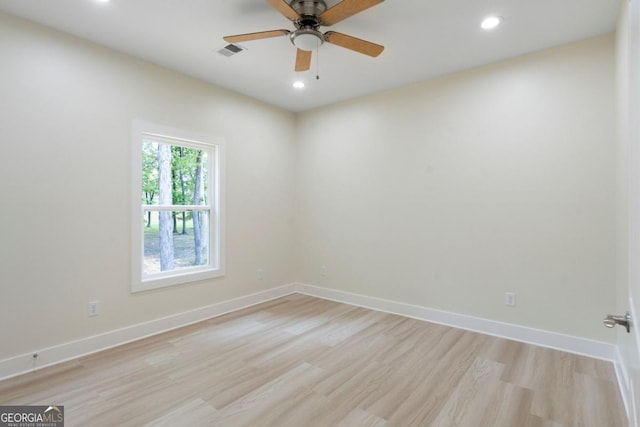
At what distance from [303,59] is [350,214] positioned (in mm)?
2182

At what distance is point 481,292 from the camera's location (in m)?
3.33

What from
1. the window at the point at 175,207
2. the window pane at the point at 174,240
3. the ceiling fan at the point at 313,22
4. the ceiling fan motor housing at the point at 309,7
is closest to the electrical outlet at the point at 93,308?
the window at the point at 175,207

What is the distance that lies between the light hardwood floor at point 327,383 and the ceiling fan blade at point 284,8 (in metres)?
2.58

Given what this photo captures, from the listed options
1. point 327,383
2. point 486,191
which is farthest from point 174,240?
point 486,191

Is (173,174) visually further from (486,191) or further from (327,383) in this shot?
(486,191)

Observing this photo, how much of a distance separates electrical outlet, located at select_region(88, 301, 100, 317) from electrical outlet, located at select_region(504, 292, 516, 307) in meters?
3.88

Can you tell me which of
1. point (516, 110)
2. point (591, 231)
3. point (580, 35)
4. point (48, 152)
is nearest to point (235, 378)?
point (48, 152)

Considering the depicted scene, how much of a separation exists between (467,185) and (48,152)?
3885 mm

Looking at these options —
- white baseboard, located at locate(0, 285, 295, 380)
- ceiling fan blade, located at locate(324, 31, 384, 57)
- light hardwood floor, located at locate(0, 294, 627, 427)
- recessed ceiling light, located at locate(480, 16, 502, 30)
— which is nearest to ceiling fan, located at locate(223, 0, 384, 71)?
ceiling fan blade, located at locate(324, 31, 384, 57)

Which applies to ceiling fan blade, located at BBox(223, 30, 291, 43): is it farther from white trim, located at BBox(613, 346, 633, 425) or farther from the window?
white trim, located at BBox(613, 346, 633, 425)

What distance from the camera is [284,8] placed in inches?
81.6

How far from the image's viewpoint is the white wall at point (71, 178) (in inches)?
96.8

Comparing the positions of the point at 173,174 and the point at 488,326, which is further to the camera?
the point at 173,174

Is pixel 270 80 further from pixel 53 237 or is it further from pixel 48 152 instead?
pixel 53 237
